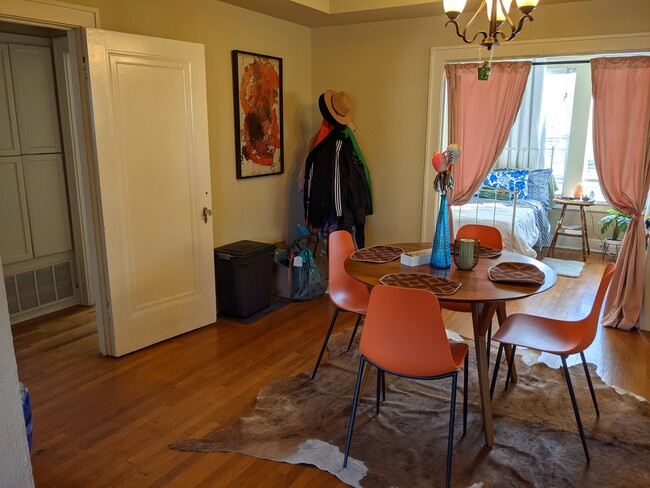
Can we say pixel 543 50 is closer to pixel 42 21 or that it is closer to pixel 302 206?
pixel 302 206

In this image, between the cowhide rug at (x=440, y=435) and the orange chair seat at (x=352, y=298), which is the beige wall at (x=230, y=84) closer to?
the orange chair seat at (x=352, y=298)

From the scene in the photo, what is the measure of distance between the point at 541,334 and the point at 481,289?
1.64 ft

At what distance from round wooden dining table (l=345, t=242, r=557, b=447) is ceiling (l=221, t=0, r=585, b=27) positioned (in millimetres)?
2136

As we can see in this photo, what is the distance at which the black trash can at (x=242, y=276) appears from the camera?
3.96 metres

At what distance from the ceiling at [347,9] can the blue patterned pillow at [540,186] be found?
3.07 meters

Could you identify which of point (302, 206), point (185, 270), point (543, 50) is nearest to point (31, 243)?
point (185, 270)

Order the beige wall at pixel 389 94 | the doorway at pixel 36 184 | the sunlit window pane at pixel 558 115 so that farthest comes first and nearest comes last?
the sunlit window pane at pixel 558 115, the beige wall at pixel 389 94, the doorway at pixel 36 184

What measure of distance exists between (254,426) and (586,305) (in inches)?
129

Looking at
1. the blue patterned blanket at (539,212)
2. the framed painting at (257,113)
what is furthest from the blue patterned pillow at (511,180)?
the framed painting at (257,113)

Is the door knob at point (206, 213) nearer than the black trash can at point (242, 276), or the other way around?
the door knob at point (206, 213)

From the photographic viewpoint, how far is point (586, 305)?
177 inches

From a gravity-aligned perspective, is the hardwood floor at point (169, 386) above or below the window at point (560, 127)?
below

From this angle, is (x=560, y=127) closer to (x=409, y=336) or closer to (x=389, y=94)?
(x=389, y=94)

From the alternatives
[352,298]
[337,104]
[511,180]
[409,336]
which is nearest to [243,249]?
[352,298]
